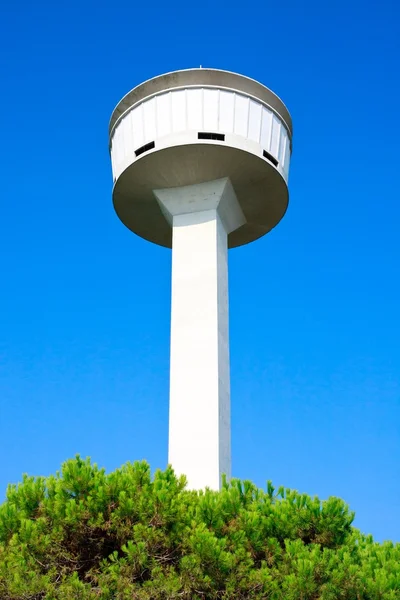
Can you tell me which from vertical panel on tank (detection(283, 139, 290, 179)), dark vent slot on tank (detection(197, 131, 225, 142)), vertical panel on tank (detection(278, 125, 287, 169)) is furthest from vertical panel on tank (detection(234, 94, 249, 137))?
vertical panel on tank (detection(283, 139, 290, 179))

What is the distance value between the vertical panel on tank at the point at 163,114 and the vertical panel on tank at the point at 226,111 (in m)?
1.12

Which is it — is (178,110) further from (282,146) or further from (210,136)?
(282,146)

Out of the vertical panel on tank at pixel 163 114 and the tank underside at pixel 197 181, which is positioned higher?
the vertical panel on tank at pixel 163 114

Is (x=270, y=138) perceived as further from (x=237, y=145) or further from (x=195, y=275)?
(x=195, y=275)

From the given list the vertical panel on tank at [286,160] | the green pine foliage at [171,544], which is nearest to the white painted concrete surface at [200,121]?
the vertical panel on tank at [286,160]

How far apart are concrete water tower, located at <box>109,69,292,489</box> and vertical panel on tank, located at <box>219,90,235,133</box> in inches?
0.9

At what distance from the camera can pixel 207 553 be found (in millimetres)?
8273

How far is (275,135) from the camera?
15.5 metres

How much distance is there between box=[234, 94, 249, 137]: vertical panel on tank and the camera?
→ 47.9ft

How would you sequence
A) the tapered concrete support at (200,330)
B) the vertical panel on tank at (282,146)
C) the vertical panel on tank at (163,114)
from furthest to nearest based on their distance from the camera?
the vertical panel on tank at (282,146)
the vertical panel on tank at (163,114)
the tapered concrete support at (200,330)

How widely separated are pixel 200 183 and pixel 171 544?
342 inches

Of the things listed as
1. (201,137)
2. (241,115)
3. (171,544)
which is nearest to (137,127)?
(201,137)

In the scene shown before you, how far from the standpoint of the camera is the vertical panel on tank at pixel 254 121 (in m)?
14.8

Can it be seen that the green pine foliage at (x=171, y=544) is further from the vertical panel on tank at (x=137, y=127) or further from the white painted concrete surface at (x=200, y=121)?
the vertical panel on tank at (x=137, y=127)
